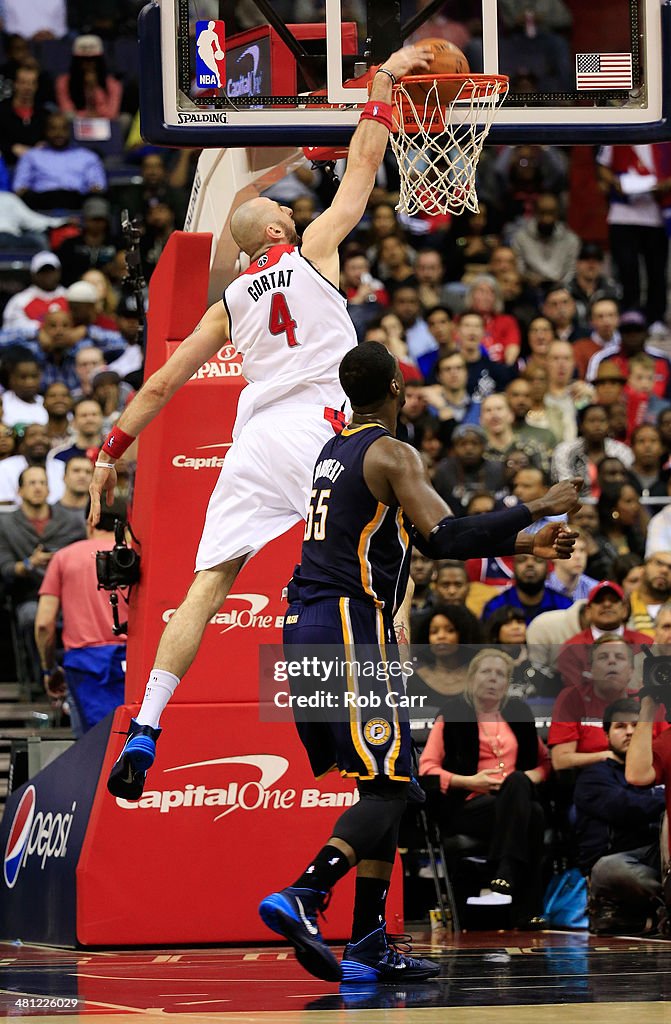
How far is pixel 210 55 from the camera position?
8.27 m

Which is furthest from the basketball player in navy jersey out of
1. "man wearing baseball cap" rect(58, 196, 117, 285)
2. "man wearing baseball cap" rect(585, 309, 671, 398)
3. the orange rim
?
"man wearing baseball cap" rect(58, 196, 117, 285)

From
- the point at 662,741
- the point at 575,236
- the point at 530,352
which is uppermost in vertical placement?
the point at 575,236

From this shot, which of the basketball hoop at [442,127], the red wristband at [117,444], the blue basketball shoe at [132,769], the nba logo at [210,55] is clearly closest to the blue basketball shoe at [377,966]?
the blue basketball shoe at [132,769]

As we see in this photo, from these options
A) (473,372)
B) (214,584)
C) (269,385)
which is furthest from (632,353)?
(214,584)

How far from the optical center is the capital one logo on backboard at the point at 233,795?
8273mm

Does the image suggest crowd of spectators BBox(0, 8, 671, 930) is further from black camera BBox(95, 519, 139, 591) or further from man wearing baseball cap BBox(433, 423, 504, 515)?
black camera BBox(95, 519, 139, 591)

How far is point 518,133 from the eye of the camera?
8148 mm

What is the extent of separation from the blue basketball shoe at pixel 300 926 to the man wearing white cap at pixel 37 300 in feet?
40.2

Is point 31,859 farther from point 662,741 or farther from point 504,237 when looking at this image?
point 504,237

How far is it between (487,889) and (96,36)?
50.1 feet

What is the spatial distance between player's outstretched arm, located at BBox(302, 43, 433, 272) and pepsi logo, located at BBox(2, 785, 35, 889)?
3.77 meters

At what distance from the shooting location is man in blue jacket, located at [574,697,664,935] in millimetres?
9016

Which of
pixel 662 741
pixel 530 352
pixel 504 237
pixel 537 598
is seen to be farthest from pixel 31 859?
pixel 504 237

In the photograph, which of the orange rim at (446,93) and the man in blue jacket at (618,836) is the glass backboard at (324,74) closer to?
the orange rim at (446,93)
